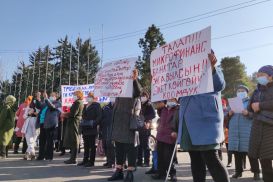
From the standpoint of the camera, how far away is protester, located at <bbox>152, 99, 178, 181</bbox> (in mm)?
7375

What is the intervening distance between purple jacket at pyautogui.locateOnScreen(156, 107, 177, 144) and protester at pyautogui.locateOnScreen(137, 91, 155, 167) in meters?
1.31

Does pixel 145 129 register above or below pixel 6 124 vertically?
below

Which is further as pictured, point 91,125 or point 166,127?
point 91,125

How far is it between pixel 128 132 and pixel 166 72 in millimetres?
1824

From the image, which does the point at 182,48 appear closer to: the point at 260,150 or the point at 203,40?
the point at 203,40

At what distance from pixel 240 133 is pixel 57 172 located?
4.30 metres

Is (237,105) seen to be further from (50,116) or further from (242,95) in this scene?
(50,116)

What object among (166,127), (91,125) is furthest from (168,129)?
(91,125)

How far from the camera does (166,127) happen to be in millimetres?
7477

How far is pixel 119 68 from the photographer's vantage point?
7730 millimetres

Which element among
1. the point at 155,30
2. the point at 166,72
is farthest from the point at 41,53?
the point at 166,72

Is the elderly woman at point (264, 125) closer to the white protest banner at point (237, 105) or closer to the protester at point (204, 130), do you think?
the protester at point (204, 130)

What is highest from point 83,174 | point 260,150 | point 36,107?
point 36,107

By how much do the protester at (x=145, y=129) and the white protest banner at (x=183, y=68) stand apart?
3.00 meters
